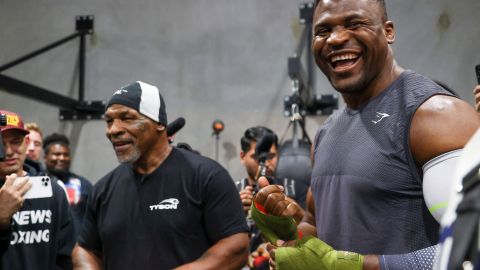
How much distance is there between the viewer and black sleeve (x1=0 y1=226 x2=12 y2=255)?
106 inches

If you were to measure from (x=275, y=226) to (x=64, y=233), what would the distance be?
184cm

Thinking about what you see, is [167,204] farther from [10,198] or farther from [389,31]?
[389,31]

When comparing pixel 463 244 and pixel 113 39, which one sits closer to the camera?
pixel 463 244

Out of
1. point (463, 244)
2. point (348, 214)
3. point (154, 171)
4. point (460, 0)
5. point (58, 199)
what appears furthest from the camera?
point (460, 0)

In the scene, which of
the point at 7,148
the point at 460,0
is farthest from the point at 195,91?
the point at 7,148

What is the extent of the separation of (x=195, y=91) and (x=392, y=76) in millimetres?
4980

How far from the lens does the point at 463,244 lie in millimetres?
630

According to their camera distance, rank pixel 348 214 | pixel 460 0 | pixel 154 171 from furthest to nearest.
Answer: pixel 460 0
pixel 154 171
pixel 348 214

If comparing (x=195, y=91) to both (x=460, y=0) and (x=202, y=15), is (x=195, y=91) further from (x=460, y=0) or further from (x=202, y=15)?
(x=460, y=0)

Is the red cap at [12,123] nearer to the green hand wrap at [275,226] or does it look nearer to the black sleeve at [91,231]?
the black sleeve at [91,231]

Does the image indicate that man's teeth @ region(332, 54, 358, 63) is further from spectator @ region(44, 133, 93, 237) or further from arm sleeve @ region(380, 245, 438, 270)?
spectator @ region(44, 133, 93, 237)

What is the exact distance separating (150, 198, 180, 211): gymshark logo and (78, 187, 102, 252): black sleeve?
1.04 ft

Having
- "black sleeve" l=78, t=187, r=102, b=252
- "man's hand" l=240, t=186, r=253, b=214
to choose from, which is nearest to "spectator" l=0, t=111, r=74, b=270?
"black sleeve" l=78, t=187, r=102, b=252

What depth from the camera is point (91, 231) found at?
2736 millimetres
